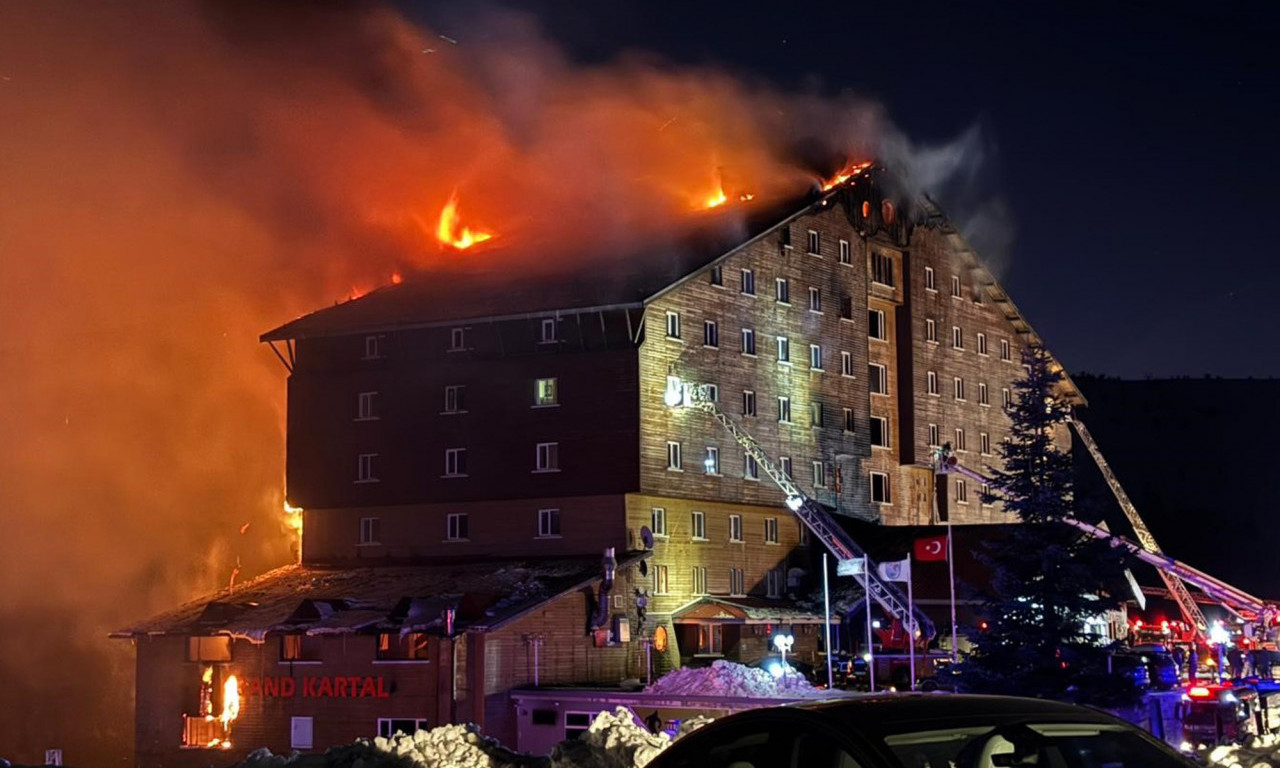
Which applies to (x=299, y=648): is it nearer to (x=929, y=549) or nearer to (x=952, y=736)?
(x=929, y=549)

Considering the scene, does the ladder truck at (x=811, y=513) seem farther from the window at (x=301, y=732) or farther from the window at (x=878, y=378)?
the window at (x=301, y=732)

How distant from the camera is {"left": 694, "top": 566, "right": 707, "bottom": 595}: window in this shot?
2293 inches

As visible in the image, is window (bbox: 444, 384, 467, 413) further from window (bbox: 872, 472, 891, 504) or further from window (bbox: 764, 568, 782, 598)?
window (bbox: 872, 472, 891, 504)

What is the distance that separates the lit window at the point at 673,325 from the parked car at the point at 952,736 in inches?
1931

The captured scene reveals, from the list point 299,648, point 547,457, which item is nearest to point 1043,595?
point 547,457

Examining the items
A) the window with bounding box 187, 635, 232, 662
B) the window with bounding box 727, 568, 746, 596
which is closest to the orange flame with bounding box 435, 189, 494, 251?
the window with bounding box 727, 568, 746, 596

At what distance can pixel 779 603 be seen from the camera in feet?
200

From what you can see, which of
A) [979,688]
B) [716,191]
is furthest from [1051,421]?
[716,191]

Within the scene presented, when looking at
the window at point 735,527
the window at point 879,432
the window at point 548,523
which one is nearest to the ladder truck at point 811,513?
the window at point 735,527

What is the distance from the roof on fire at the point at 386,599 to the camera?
5056 cm

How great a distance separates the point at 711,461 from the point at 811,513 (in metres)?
4.84

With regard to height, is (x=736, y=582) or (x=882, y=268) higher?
(x=882, y=268)

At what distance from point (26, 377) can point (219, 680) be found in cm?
3055

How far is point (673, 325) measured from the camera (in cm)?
5812
